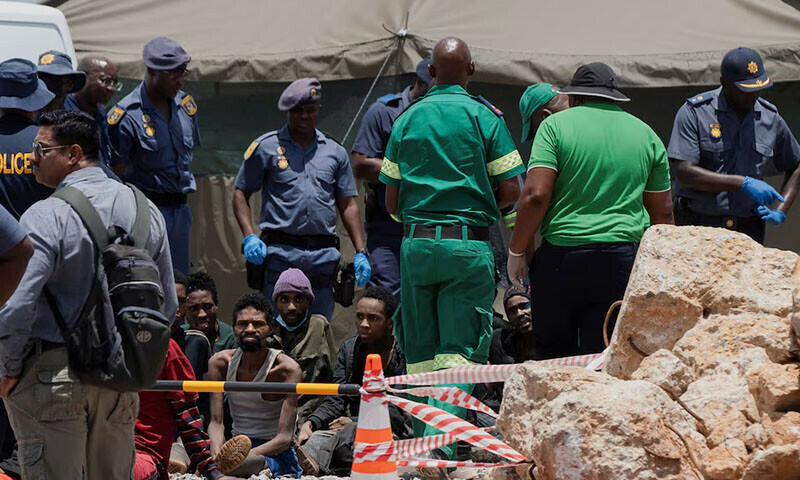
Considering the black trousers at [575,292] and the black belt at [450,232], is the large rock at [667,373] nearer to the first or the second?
the black trousers at [575,292]

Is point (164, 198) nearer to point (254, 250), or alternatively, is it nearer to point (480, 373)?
point (254, 250)

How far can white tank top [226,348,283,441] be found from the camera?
6594 millimetres

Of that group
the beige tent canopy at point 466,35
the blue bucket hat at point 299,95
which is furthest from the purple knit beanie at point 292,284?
the beige tent canopy at point 466,35

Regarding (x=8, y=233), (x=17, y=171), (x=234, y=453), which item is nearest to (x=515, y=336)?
(x=234, y=453)

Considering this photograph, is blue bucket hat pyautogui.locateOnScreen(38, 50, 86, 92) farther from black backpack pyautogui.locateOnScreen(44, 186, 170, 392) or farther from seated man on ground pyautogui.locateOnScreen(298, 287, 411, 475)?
black backpack pyautogui.locateOnScreen(44, 186, 170, 392)

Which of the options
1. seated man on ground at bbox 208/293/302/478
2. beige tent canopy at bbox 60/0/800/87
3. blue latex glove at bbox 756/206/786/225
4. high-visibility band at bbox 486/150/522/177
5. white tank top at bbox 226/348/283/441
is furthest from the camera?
beige tent canopy at bbox 60/0/800/87

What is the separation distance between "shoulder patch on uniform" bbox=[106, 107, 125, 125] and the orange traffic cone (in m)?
3.38

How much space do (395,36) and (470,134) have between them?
273cm

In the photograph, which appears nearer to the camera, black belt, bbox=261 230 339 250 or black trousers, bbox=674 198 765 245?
black trousers, bbox=674 198 765 245

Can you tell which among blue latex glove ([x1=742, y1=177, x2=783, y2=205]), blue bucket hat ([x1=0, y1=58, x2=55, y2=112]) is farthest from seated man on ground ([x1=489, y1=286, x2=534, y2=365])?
blue bucket hat ([x1=0, y1=58, x2=55, y2=112])

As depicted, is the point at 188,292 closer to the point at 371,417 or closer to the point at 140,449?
the point at 140,449

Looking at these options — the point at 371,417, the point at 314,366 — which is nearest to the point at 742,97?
the point at 314,366

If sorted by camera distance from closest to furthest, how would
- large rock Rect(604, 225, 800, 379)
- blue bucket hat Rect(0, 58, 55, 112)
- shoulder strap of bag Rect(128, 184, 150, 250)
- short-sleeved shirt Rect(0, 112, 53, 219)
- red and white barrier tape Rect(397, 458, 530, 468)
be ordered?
red and white barrier tape Rect(397, 458, 530, 468) < large rock Rect(604, 225, 800, 379) < shoulder strap of bag Rect(128, 184, 150, 250) < short-sleeved shirt Rect(0, 112, 53, 219) < blue bucket hat Rect(0, 58, 55, 112)

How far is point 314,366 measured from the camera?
7164 mm
